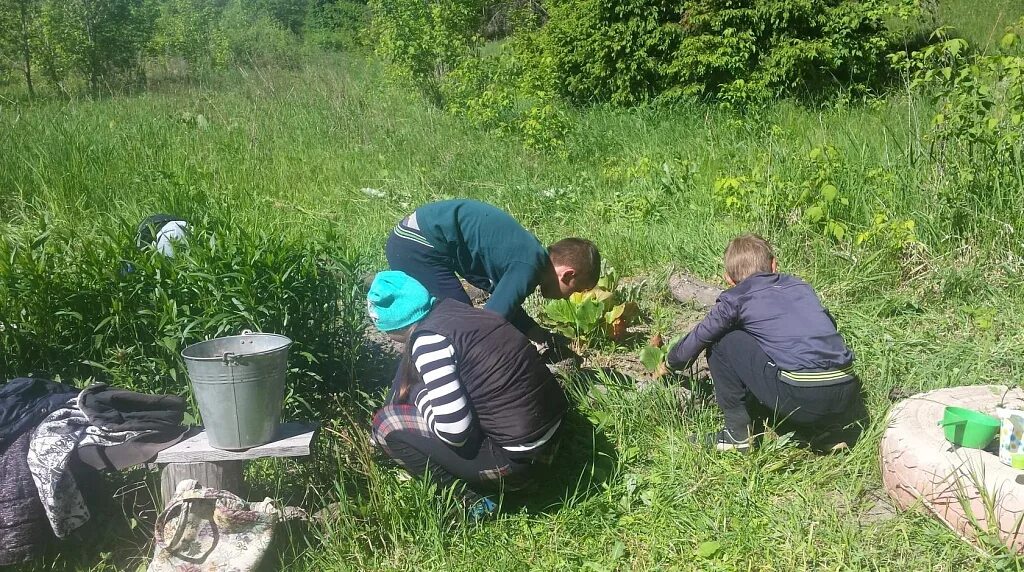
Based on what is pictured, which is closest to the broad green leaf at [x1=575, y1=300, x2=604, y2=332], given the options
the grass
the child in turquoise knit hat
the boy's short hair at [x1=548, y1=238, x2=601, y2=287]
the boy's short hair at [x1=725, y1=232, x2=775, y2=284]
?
the grass

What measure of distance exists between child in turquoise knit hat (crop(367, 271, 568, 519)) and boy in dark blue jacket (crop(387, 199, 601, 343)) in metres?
0.58

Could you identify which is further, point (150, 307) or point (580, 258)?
point (580, 258)

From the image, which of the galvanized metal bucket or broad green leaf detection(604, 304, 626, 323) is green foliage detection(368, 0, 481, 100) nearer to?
broad green leaf detection(604, 304, 626, 323)

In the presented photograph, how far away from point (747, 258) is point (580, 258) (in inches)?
27.7

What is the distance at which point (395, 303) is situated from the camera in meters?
2.97

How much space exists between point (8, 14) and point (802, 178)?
12.5m

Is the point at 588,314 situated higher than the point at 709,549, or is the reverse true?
the point at 588,314

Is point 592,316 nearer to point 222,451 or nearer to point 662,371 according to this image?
point 662,371

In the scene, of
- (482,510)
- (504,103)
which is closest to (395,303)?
Result: (482,510)

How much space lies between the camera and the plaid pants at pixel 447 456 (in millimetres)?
2803

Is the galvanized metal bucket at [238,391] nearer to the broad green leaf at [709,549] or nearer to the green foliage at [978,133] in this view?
the broad green leaf at [709,549]

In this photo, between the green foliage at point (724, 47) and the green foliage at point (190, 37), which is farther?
the green foliage at point (190, 37)

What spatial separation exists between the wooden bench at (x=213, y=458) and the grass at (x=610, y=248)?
0.85ft

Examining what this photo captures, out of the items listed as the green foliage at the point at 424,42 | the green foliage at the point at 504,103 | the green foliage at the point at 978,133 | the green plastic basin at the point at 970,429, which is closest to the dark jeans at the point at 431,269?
the green plastic basin at the point at 970,429
